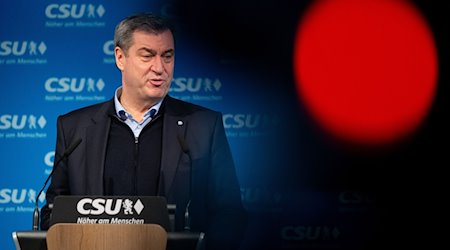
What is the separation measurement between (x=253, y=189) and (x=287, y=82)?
2.36 feet

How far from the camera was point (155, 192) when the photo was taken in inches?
138

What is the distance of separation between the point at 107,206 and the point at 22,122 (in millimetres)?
3175

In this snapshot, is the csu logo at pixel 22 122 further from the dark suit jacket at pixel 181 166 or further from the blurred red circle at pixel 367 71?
the dark suit jacket at pixel 181 166

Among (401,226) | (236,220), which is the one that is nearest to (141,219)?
(236,220)

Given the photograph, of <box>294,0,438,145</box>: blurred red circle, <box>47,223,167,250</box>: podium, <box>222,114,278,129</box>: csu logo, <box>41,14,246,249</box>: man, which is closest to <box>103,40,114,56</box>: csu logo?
<box>222,114,278,129</box>: csu logo

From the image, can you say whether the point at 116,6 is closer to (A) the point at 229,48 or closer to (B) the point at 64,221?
(A) the point at 229,48

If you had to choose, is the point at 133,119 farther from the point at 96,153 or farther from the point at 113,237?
the point at 113,237

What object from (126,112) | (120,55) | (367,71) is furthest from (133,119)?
(367,71)

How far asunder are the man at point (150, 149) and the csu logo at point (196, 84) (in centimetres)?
207

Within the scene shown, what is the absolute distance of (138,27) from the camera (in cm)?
350

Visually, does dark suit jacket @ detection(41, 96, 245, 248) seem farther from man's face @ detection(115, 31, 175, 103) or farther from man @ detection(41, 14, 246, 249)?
man's face @ detection(115, 31, 175, 103)

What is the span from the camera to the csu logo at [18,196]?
5.68 metres

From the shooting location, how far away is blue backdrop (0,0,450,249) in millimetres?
5730

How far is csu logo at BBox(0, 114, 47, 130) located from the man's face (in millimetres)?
2296
